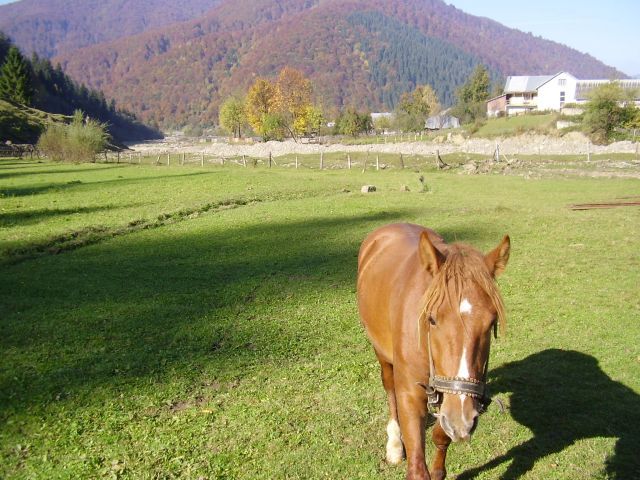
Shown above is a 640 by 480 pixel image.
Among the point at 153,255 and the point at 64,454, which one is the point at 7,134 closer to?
the point at 153,255

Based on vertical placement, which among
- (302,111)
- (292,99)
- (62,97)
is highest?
(62,97)

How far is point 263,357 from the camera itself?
7.08 meters

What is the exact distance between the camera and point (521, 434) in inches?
203

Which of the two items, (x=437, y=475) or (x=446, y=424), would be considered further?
(x=437, y=475)

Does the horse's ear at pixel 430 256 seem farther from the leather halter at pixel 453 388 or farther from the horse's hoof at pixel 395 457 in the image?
the horse's hoof at pixel 395 457

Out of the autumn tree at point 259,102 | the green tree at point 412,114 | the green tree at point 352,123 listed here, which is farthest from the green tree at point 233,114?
the green tree at point 412,114

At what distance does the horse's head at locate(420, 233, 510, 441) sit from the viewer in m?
3.03

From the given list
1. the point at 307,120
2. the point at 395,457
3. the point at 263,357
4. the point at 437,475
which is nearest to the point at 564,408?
the point at 395,457

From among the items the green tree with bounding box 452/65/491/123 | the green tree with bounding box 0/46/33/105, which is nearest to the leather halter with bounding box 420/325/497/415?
the green tree with bounding box 0/46/33/105

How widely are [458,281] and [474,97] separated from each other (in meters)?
112

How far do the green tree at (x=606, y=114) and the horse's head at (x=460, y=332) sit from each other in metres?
61.6

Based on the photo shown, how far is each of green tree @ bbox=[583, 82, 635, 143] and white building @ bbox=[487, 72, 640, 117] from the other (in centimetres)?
4142

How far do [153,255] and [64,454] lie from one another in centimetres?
890

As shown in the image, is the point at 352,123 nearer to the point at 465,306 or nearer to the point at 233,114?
the point at 233,114
